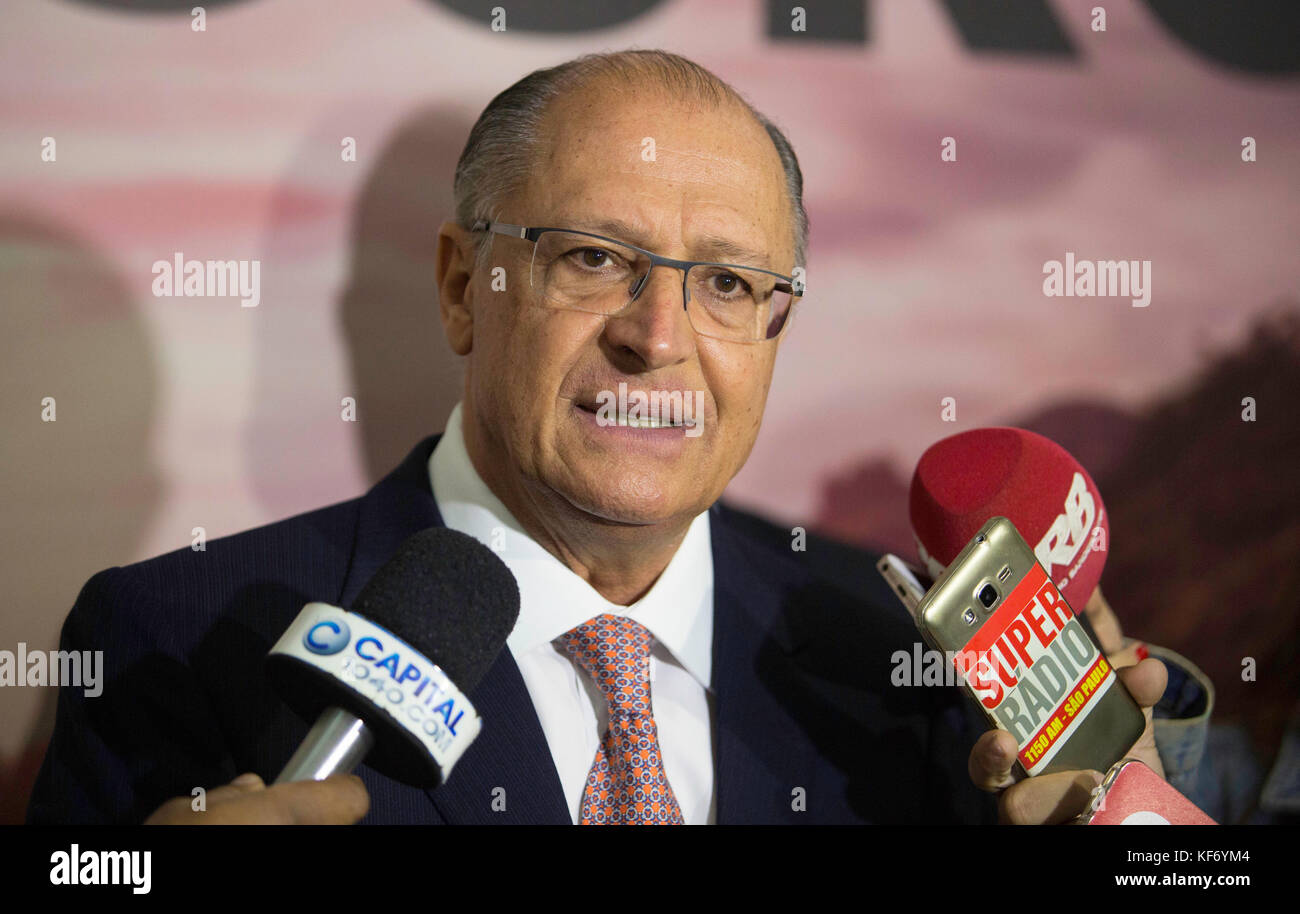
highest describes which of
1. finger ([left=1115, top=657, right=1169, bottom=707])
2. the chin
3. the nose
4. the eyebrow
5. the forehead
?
the forehead

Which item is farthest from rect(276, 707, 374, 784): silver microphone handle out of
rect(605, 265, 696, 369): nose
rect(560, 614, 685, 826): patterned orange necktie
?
rect(605, 265, 696, 369): nose

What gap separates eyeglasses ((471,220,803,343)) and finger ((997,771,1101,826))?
77 centimetres

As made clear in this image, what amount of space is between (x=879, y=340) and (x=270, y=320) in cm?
127

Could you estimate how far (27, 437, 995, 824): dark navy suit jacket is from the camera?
5.26ft

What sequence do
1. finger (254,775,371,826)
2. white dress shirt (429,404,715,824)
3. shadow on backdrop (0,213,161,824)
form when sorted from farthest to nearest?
shadow on backdrop (0,213,161,824), white dress shirt (429,404,715,824), finger (254,775,371,826)

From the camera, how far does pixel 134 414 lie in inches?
84.1

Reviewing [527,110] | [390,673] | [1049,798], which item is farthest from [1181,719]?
[527,110]

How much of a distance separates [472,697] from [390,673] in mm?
574

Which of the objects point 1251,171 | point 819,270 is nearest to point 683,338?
point 819,270

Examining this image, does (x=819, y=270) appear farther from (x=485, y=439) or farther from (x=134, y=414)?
(x=134, y=414)

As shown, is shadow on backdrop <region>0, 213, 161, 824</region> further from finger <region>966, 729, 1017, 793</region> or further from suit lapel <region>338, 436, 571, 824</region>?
finger <region>966, 729, 1017, 793</region>

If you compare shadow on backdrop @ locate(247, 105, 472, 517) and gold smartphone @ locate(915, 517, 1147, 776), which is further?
shadow on backdrop @ locate(247, 105, 472, 517)

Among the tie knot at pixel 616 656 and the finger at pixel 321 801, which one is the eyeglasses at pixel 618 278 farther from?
the finger at pixel 321 801
